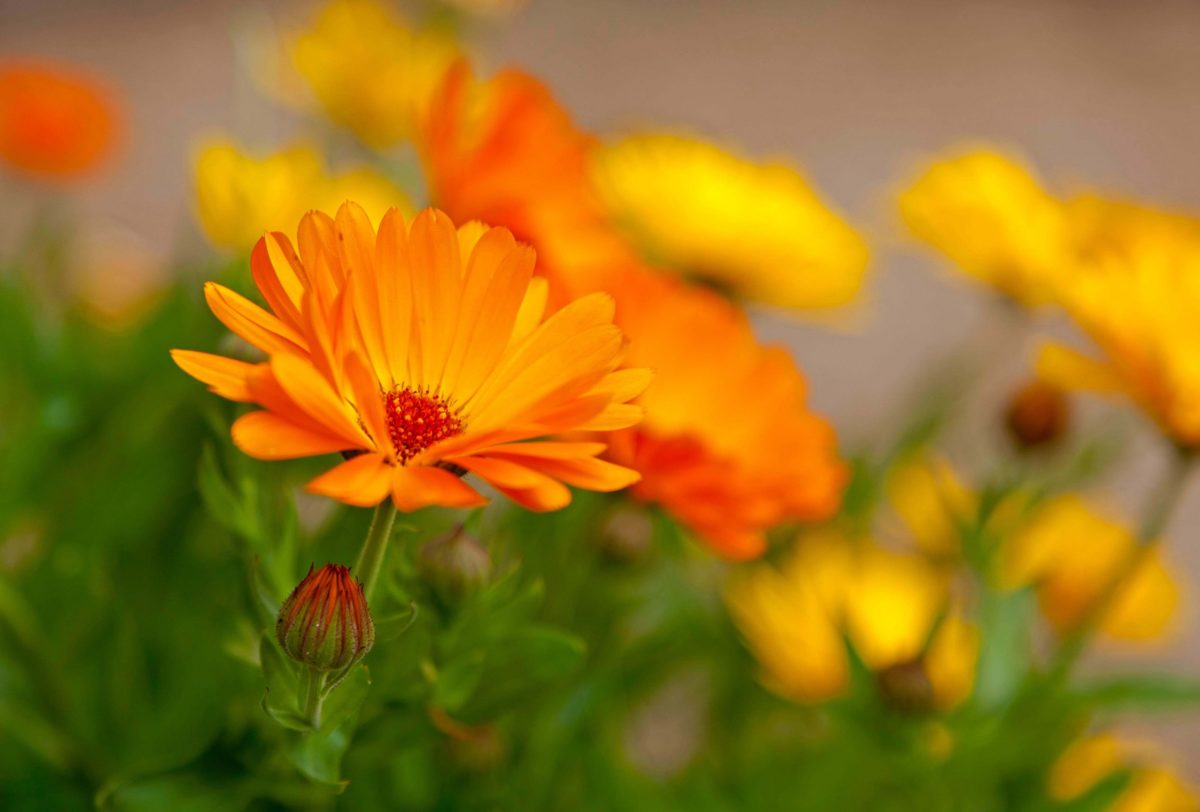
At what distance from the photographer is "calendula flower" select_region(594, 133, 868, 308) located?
78 centimetres

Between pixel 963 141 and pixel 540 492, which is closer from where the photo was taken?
pixel 540 492

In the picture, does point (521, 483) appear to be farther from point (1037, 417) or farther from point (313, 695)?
point (1037, 417)

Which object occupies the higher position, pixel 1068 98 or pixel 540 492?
pixel 1068 98

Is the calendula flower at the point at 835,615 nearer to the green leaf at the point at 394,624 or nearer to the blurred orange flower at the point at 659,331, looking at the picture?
the blurred orange flower at the point at 659,331

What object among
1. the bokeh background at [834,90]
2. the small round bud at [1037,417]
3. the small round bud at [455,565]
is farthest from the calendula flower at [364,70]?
the bokeh background at [834,90]

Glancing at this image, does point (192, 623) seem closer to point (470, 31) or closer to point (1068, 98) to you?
point (470, 31)

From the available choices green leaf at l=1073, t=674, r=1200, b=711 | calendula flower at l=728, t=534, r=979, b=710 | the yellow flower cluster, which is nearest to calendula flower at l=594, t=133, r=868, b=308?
the yellow flower cluster

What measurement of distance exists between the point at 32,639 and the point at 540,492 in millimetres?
A: 293

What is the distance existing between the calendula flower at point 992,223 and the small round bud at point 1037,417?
0.19 ft

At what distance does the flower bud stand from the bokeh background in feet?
4.89

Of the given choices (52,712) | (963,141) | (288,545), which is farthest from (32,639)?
(963,141)

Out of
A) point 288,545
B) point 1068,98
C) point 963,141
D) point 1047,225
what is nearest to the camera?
point 288,545

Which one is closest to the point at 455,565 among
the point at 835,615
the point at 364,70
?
the point at 835,615

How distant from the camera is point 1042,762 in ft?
2.01
